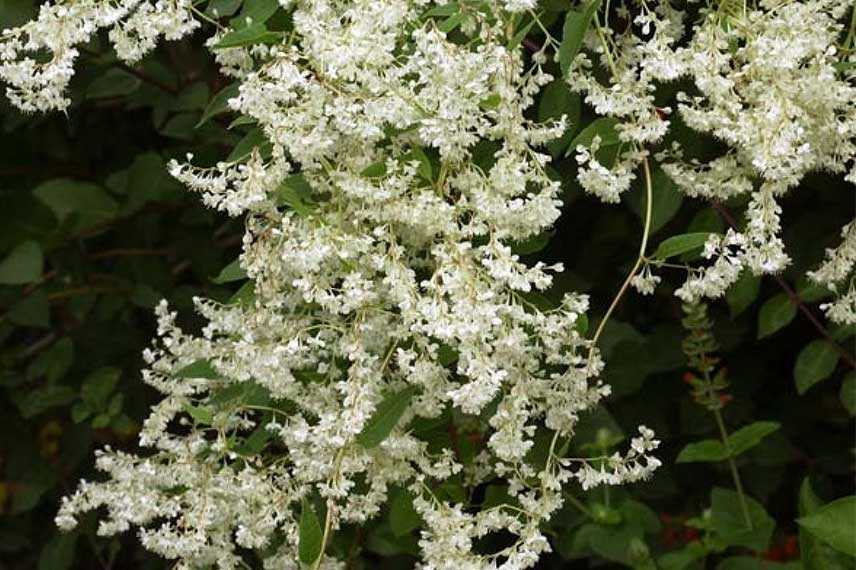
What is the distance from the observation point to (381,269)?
1336 millimetres

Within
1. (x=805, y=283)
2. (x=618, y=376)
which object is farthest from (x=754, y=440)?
(x=618, y=376)

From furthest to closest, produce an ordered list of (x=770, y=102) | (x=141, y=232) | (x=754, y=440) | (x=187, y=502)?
(x=141, y=232), (x=754, y=440), (x=187, y=502), (x=770, y=102)

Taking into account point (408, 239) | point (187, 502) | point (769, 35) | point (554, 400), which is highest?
point (769, 35)

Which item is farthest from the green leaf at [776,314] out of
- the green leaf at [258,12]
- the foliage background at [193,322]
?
the green leaf at [258,12]

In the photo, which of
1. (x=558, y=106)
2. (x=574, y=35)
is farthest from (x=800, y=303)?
(x=574, y=35)

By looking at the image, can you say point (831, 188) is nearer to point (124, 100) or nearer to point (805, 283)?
point (805, 283)

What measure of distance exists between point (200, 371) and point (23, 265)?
863 mm

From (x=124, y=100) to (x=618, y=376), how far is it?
108 cm

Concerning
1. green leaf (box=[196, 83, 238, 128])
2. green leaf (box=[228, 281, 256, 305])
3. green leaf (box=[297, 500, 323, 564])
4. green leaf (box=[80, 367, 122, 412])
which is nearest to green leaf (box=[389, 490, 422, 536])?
green leaf (box=[297, 500, 323, 564])

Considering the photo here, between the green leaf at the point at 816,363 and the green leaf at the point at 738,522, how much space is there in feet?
0.61

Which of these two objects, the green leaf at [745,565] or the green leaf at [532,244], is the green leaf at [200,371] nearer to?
the green leaf at [532,244]

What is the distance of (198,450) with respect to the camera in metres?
1.58

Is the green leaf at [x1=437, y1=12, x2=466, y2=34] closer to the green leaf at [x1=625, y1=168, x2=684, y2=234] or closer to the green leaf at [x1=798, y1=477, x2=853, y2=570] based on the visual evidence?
the green leaf at [x1=625, y1=168, x2=684, y2=234]

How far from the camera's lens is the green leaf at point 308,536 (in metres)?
1.37
